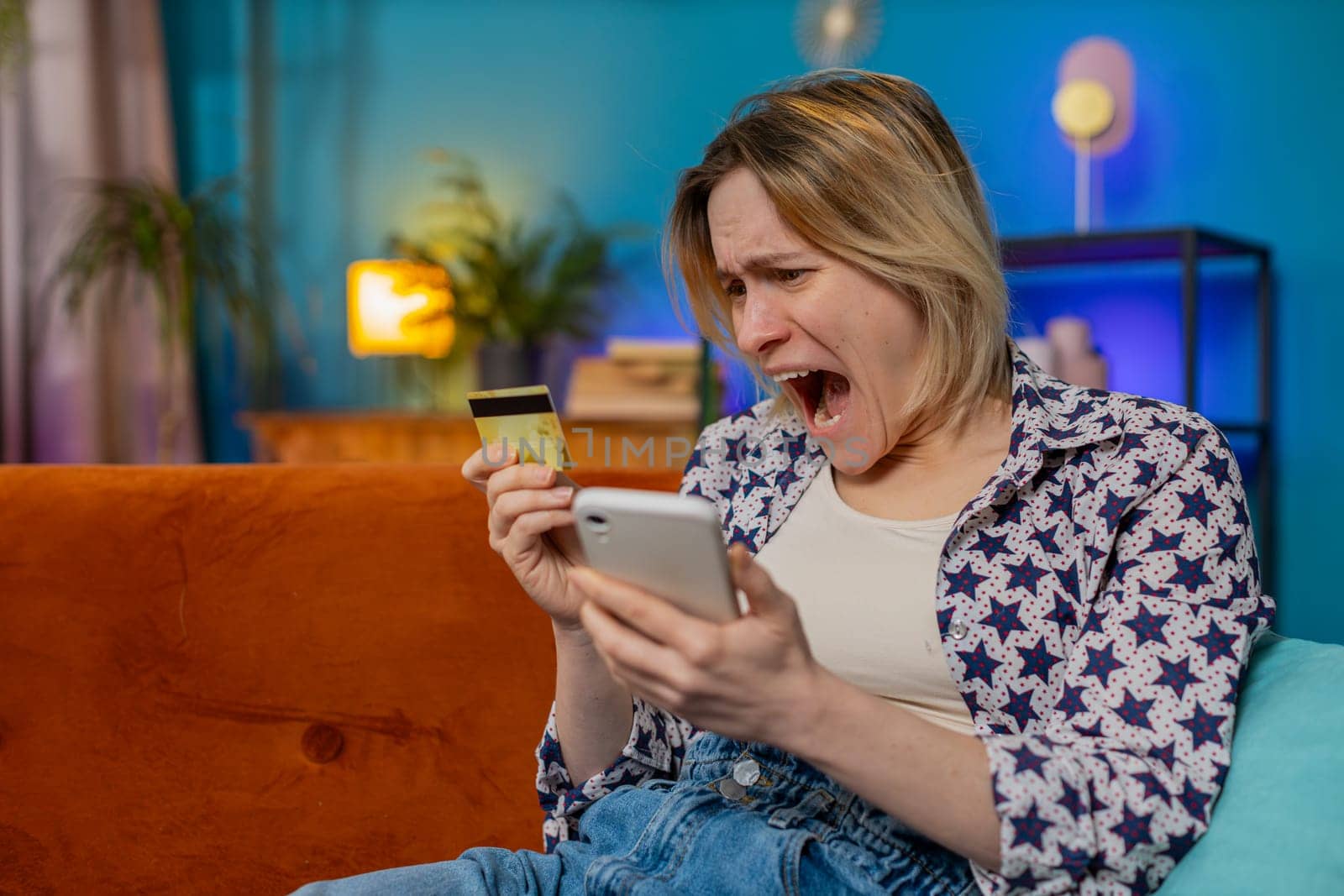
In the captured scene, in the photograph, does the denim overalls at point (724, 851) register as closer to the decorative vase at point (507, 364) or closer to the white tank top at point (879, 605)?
the white tank top at point (879, 605)

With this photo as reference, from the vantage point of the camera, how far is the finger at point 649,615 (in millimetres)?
708

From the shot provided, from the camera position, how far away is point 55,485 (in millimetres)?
1301

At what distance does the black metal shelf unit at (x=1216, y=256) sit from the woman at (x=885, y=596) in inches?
63.6

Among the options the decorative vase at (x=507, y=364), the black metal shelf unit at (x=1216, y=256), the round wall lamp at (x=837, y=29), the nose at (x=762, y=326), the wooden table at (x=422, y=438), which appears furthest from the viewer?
the decorative vase at (x=507, y=364)

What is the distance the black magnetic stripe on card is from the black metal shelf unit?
190 centimetres

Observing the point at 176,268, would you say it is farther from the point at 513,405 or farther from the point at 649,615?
the point at 649,615

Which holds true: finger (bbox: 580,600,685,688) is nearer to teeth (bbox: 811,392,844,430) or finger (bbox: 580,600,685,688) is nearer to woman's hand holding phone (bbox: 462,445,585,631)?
woman's hand holding phone (bbox: 462,445,585,631)

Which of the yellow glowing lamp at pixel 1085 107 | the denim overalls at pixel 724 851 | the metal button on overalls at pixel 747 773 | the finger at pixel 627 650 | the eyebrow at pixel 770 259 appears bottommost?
the denim overalls at pixel 724 851

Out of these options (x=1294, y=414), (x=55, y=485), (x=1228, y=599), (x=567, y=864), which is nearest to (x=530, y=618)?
(x=567, y=864)

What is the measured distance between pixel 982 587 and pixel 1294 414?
2.25m

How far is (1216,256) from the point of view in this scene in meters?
2.88

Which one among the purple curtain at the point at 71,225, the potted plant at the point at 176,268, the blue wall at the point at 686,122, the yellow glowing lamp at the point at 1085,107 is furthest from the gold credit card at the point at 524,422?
the purple curtain at the point at 71,225

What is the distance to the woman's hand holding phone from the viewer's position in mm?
1008

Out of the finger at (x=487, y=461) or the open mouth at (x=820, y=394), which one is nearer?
the finger at (x=487, y=461)
